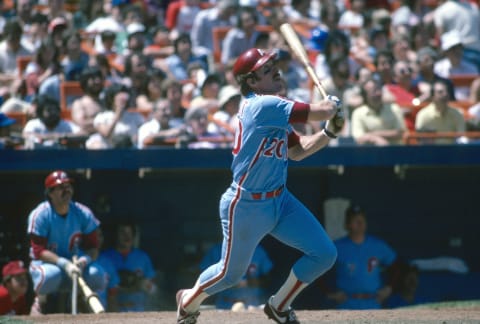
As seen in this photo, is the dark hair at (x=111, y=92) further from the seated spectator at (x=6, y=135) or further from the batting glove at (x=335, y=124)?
the batting glove at (x=335, y=124)

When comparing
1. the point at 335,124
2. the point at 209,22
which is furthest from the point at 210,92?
the point at 335,124

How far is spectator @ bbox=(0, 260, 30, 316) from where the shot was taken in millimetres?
8031

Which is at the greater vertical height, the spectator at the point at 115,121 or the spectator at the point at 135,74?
the spectator at the point at 135,74

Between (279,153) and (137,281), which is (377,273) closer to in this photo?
(137,281)

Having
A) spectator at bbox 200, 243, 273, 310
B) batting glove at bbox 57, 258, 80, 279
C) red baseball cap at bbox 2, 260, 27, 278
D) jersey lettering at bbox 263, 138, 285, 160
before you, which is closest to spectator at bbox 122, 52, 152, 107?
spectator at bbox 200, 243, 273, 310

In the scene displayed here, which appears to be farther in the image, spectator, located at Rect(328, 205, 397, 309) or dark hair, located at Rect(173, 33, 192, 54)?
dark hair, located at Rect(173, 33, 192, 54)

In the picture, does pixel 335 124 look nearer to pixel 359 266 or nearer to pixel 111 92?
pixel 359 266

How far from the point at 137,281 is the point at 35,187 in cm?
126

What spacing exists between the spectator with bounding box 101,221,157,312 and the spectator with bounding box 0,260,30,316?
84cm

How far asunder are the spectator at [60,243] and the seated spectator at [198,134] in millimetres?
1242

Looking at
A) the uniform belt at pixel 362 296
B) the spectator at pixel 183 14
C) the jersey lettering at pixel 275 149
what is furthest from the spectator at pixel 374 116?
the jersey lettering at pixel 275 149

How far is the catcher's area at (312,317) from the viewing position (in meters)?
6.44

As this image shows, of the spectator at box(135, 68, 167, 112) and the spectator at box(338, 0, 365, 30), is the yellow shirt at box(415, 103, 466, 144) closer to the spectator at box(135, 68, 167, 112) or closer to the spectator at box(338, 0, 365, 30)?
the spectator at box(135, 68, 167, 112)

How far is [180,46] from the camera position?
11031 millimetres
